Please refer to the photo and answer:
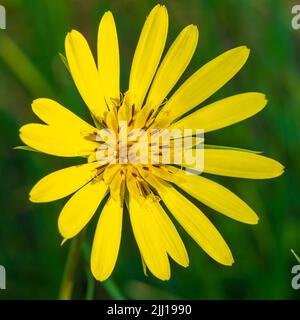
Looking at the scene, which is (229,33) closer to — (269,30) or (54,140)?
(269,30)

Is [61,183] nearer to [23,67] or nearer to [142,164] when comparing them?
[142,164]

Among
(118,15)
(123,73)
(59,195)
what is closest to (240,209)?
(59,195)

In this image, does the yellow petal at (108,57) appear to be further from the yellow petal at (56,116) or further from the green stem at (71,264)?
the green stem at (71,264)

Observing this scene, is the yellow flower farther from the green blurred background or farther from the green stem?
the green blurred background

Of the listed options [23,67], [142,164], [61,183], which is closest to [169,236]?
[142,164]

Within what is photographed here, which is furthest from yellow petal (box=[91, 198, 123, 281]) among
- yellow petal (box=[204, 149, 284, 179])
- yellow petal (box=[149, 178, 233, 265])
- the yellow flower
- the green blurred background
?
the green blurred background
